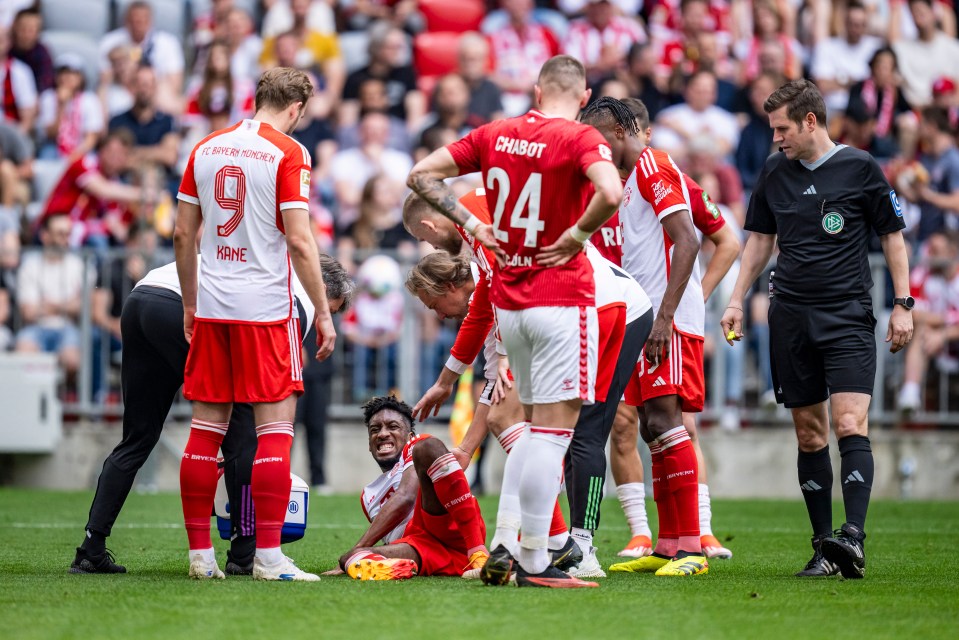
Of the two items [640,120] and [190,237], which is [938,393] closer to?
[640,120]

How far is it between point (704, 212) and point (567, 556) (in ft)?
6.94

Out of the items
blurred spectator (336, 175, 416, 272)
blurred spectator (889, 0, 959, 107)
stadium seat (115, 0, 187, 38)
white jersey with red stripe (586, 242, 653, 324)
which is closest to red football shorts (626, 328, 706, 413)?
white jersey with red stripe (586, 242, 653, 324)

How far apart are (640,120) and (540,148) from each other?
5.93ft

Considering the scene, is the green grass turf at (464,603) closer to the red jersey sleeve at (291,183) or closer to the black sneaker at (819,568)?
the black sneaker at (819,568)

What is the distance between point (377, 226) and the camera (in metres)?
14.9

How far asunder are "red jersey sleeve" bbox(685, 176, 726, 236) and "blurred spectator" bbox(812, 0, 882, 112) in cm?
1072

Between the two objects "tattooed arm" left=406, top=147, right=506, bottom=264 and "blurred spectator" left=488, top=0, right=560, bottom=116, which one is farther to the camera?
"blurred spectator" left=488, top=0, right=560, bottom=116

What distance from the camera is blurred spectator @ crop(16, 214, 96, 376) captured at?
14070mm

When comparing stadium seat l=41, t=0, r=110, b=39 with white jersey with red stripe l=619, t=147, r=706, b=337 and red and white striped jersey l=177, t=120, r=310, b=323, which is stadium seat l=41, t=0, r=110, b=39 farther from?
red and white striped jersey l=177, t=120, r=310, b=323

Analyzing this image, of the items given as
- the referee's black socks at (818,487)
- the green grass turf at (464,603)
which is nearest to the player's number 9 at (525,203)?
the green grass turf at (464,603)

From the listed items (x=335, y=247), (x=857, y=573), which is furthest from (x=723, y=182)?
(x=857, y=573)

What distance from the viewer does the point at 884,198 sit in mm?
Answer: 6934

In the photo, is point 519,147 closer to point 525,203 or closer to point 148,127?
point 525,203

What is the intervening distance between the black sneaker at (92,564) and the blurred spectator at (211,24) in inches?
446
